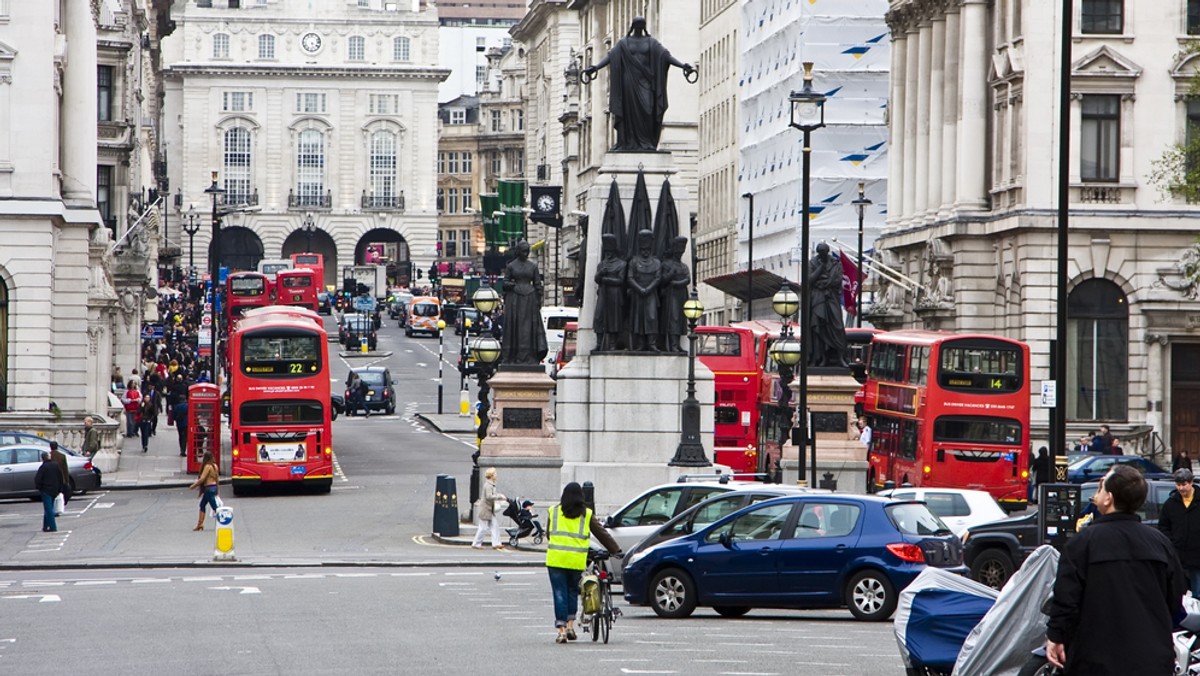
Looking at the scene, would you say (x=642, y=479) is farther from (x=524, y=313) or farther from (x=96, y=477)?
(x=96, y=477)

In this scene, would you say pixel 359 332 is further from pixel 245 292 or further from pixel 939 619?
pixel 939 619

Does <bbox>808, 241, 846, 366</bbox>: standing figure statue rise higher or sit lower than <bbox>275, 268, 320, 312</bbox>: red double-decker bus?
lower

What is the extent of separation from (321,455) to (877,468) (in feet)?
39.5

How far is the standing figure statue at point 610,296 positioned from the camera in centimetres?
3962

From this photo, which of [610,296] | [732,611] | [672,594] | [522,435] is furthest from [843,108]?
[672,594]

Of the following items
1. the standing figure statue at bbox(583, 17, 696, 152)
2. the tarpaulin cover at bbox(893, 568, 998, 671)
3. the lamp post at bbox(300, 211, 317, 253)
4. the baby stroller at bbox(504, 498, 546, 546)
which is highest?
the lamp post at bbox(300, 211, 317, 253)

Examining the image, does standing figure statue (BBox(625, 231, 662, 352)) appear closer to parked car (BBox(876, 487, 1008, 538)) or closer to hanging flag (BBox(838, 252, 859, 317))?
parked car (BBox(876, 487, 1008, 538))

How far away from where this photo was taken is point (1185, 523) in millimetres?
20047

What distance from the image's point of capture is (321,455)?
4872 centimetres

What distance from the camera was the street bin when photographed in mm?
36688

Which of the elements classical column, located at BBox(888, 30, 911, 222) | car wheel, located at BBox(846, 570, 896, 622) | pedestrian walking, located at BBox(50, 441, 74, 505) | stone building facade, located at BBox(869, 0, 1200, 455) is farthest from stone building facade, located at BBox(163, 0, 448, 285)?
car wheel, located at BBox(846, 570, 896, 622)

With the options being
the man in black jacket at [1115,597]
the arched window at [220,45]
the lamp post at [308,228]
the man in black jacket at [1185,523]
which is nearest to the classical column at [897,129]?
the man in black jacket at [1185,523]

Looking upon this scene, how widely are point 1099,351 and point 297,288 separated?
62.3 metres

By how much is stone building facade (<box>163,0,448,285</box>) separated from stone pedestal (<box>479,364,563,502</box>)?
13757cm
